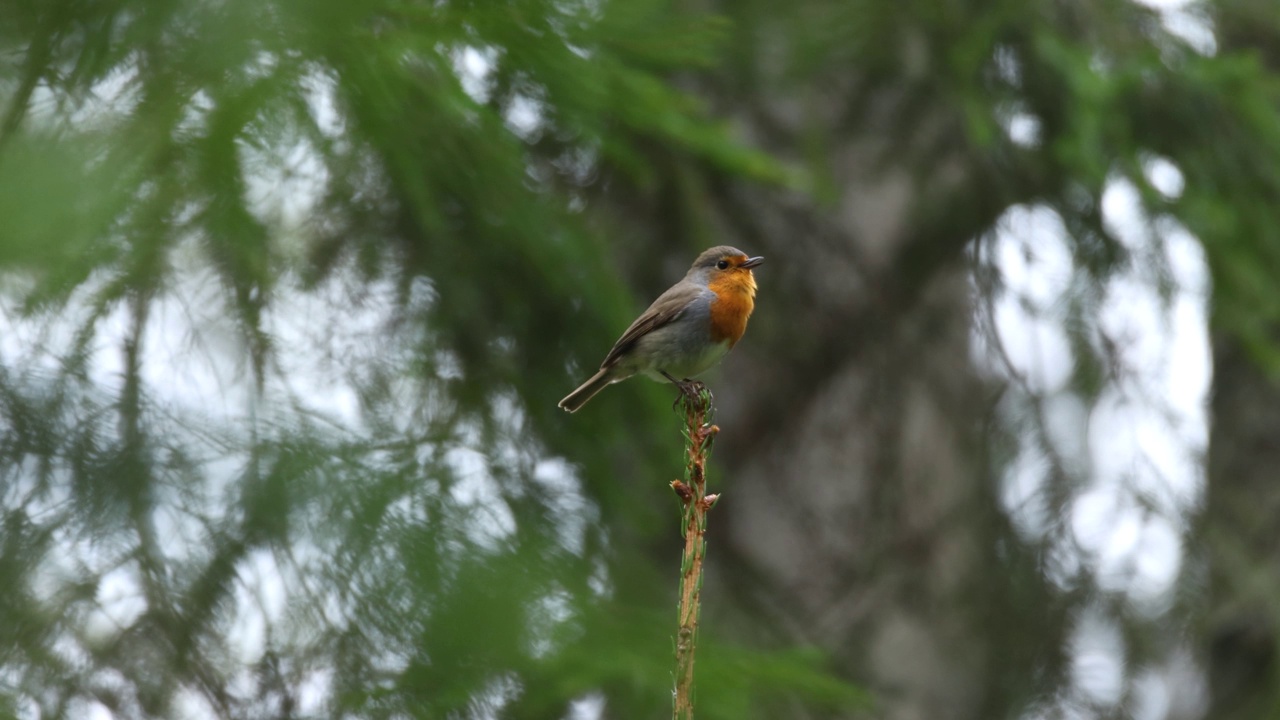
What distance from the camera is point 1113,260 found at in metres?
5.20

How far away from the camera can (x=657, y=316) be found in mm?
4555

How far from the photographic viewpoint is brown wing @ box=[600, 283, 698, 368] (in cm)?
430

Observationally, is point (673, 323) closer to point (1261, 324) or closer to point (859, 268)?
point (859, 268)

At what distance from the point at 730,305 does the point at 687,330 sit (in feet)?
0.64

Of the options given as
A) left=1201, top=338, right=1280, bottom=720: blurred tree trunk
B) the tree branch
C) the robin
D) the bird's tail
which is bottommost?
left=1201, top=338, right=1280, bottom=720: blurred tree trunk

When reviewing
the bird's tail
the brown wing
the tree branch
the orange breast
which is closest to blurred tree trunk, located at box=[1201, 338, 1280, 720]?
the orange breast

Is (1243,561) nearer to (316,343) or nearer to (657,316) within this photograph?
(657,316)

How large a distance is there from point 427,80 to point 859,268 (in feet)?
11.9

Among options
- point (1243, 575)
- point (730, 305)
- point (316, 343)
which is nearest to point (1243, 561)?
point (1243, 575)

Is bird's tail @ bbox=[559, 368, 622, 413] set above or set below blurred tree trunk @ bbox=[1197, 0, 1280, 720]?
above

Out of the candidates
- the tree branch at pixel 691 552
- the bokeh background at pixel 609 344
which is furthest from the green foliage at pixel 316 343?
the tree branch at pixel 691 552

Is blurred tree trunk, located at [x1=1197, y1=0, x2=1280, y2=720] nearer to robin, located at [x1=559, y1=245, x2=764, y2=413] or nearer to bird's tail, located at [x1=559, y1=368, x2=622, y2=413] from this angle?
robin, located at [x1=559, y1=245, x2=764, y2=413]

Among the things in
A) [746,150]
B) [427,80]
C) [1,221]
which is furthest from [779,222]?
[1,221]

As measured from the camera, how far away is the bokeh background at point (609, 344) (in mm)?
2938
